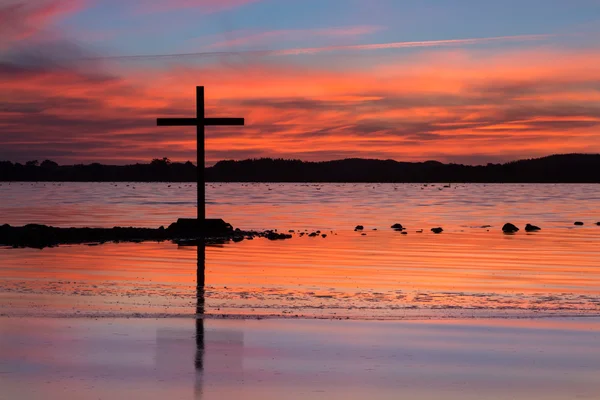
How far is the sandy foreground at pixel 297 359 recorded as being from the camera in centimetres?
930

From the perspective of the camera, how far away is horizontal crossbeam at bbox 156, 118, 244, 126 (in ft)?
116

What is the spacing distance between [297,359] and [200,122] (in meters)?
25.4

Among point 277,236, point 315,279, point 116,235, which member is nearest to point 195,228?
point 116,235

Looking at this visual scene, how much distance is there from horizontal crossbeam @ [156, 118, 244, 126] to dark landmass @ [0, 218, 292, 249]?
13.2 ft

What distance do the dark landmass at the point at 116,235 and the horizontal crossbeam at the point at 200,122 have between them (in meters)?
4.02

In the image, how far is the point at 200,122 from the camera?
3547cm

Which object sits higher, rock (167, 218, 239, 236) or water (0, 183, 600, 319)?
rock (167, 218, 239, 236)

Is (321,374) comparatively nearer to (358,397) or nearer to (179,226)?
(358,397)

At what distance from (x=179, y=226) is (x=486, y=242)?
12.5 metres

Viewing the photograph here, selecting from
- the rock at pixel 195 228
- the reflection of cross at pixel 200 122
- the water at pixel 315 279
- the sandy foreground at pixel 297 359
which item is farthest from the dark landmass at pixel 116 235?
the sandy foreground at pixel 297 359

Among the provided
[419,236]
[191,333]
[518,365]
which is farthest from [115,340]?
[419,236]

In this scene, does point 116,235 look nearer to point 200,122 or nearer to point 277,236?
point 200,122

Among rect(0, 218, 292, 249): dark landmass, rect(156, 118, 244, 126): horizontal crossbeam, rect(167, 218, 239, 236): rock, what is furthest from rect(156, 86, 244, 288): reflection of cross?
rect(0, 218, 292, 249): dark landmass

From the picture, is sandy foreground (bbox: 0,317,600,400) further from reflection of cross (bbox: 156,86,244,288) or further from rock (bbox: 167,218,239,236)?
reflection of cross (bbox: 156,86,244,288)
